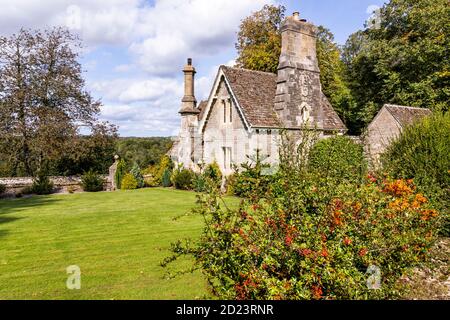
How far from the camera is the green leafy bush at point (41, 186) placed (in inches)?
1093

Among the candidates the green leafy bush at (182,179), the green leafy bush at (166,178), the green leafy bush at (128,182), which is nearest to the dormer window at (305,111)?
the green leafy bush at (182,179)

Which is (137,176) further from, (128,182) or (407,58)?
(407,58)

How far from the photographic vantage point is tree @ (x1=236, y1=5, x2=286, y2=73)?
32656 mm

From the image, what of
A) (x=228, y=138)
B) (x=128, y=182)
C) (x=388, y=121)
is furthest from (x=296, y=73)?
(x=128, y=182)

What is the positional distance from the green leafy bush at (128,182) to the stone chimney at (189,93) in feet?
23.4

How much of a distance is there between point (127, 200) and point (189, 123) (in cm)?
1006

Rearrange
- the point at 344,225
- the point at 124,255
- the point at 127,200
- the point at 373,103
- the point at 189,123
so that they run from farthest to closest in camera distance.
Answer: the point at 373,103
the point at 189,123
the point at 127,200
the point at 124,255
the point at 344,225

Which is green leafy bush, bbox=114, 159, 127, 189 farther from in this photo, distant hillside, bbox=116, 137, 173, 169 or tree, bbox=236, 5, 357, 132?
distant hillside, bbox=116, 137, 173, 169

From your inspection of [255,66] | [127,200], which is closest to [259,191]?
[127,200]

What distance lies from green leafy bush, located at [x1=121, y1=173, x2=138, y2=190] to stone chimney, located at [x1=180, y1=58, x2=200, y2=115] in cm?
713

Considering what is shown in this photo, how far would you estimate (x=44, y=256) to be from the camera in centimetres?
1030

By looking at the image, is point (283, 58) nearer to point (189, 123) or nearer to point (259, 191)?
point (189, 123)

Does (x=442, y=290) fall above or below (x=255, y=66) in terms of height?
below

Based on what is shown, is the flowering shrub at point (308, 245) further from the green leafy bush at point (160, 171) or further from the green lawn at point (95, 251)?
the green leafy bush at point (160, 171)
